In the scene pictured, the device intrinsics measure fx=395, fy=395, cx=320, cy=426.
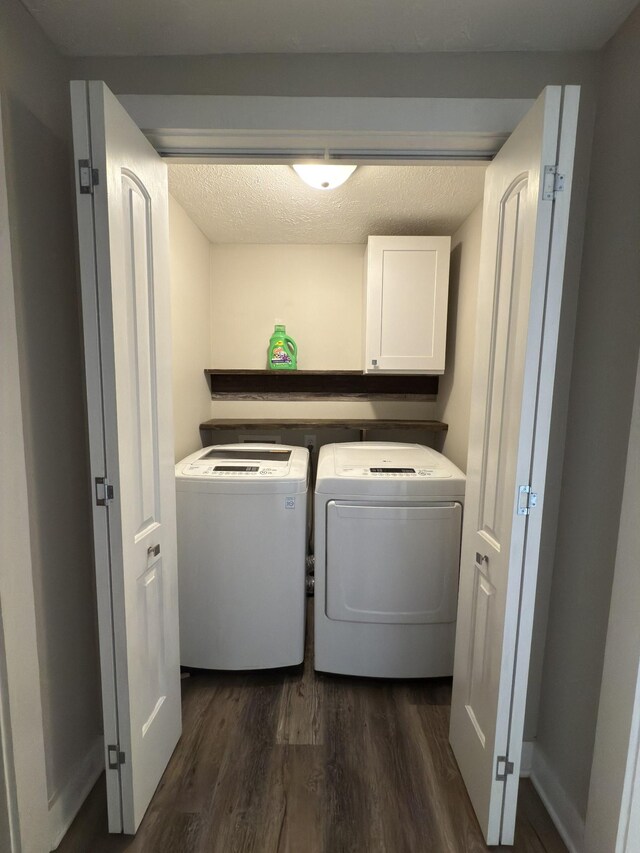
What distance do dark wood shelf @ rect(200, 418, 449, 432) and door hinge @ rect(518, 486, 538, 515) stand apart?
1346 mm

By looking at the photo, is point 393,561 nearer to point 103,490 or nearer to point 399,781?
point 399,781

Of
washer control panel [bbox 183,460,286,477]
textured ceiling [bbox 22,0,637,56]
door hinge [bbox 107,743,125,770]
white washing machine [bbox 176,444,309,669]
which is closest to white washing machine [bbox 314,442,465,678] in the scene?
white washing machine [bbox 176,444,309,669]

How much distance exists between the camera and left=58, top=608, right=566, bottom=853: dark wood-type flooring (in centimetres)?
119

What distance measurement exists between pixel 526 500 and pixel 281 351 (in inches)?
69.7

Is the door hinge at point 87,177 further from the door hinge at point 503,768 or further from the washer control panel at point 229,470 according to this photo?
the door hinge at point 503,768

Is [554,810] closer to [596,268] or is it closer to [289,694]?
[289,694]

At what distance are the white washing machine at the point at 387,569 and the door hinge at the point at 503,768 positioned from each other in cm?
66

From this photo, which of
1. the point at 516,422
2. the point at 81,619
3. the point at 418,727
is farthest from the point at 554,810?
the point at 81,619

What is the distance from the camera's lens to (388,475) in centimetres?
175

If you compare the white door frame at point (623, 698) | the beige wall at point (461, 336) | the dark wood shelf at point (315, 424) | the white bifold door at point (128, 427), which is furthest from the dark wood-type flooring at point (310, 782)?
the dark wood shelf at point (315, 424)

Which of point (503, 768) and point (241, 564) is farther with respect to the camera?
point (241, 564)

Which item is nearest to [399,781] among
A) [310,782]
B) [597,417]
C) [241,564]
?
[310,782]

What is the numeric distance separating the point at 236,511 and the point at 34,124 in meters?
1.41

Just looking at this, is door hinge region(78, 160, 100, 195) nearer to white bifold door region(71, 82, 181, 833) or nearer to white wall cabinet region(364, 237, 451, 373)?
white bifold door region(71, 82, 181, 833)
